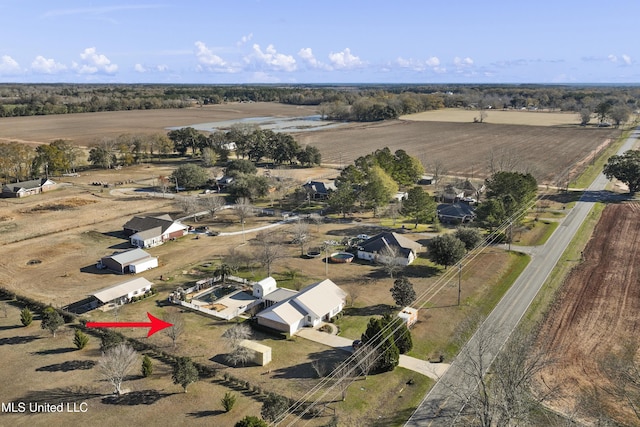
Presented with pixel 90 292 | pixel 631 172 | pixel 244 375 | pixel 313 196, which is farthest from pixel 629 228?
pixel 90 292

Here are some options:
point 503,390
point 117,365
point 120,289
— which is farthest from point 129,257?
point 503,390

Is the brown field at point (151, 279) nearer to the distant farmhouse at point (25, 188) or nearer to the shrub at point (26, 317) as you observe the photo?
the shrub at point (26, 317)

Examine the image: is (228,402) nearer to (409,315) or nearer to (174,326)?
(174,326)

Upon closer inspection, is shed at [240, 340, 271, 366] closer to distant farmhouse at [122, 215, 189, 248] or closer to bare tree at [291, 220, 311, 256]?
bare tree at [291, 220, 311, 256]

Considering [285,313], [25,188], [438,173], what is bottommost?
[285,313]

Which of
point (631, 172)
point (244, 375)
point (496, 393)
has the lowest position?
point (244, 375)

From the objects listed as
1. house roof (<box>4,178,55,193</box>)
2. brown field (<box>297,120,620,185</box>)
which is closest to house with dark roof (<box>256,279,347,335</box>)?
brown field (<box>297,120,620,185</box>)

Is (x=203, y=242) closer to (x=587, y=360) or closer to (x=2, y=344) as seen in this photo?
(x=2, y=344)
